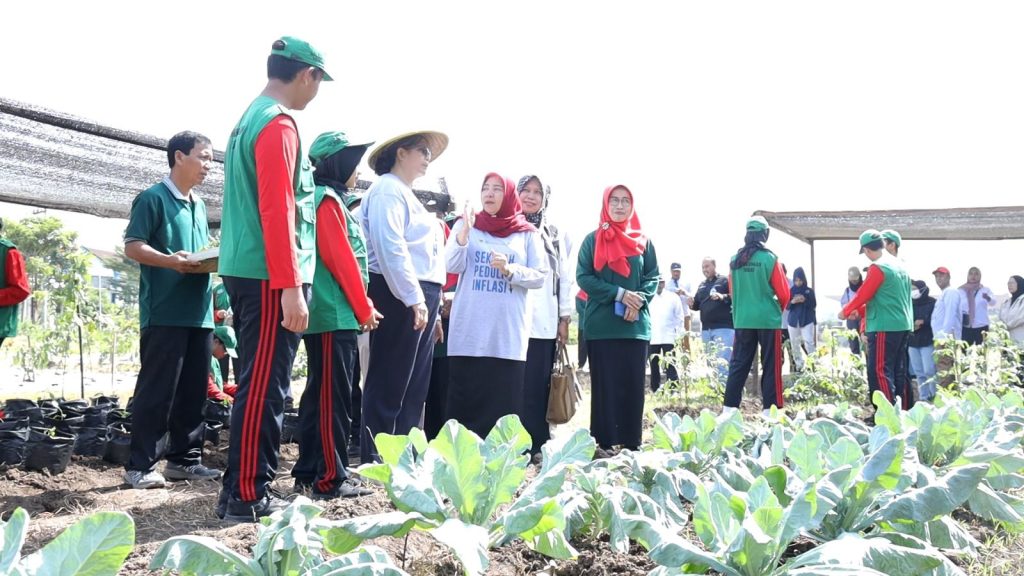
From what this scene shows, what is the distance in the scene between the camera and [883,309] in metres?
7.05

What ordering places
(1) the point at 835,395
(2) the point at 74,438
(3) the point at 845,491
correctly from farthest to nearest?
1. (1) the point at 835,395
2. (2) the point at 74,438
3. (3) the point at 845,491

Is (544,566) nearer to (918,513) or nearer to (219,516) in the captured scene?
(918,513)

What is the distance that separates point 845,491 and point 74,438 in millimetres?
4117

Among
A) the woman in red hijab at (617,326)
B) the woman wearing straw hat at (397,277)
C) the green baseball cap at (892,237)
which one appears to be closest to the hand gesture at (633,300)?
the woman in red hijab at (617,326)

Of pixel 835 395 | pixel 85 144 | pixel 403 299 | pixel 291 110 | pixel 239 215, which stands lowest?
pixel 835 395

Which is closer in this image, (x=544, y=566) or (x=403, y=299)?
(x=544, y=566)

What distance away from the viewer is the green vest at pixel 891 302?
22.9 ft

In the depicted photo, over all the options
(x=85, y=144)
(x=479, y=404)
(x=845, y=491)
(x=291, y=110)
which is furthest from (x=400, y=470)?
(x=85, y=144)

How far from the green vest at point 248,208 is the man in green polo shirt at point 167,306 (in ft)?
2.86

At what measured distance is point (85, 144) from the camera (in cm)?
502

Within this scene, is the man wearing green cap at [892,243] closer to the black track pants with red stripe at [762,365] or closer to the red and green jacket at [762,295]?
the red and green jacket at [762,295]

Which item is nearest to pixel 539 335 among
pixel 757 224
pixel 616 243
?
pixel 616 243

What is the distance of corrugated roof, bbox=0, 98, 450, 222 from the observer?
4609 millimetres

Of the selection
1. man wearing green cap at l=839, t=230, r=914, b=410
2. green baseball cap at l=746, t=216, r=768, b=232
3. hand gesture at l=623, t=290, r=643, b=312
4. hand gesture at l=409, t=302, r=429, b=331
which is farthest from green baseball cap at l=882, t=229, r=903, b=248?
hand gesture at l=409, t=302, r=429, b=331
